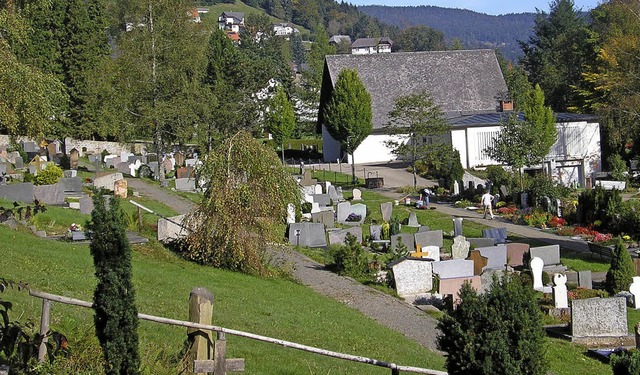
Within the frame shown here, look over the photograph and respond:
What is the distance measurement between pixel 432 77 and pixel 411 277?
1779 inches

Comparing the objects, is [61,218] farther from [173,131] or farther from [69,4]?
[69,4]

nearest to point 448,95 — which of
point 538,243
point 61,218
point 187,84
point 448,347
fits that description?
point 187,84

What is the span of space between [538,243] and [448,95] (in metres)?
34.9

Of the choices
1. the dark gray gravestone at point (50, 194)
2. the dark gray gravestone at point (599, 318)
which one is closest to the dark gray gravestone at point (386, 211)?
the dark gray gravestone at point (50, 194)

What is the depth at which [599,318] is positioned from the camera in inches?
647

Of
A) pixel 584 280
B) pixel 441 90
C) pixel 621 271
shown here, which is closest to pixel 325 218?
pixel 584 280

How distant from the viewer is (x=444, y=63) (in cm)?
6475

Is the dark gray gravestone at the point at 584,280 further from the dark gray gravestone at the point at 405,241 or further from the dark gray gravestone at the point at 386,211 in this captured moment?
the dark gray gravestone at the point at 386,211

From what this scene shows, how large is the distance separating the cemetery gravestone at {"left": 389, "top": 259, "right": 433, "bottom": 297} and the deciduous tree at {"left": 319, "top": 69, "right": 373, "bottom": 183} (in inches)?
1235

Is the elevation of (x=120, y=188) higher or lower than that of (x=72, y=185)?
lower

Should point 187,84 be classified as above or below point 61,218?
above

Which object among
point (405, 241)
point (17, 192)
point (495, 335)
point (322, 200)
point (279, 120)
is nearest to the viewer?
point (495, 335)

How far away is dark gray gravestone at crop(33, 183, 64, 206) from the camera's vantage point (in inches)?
1176

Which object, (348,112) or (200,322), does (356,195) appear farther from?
(200,322)
